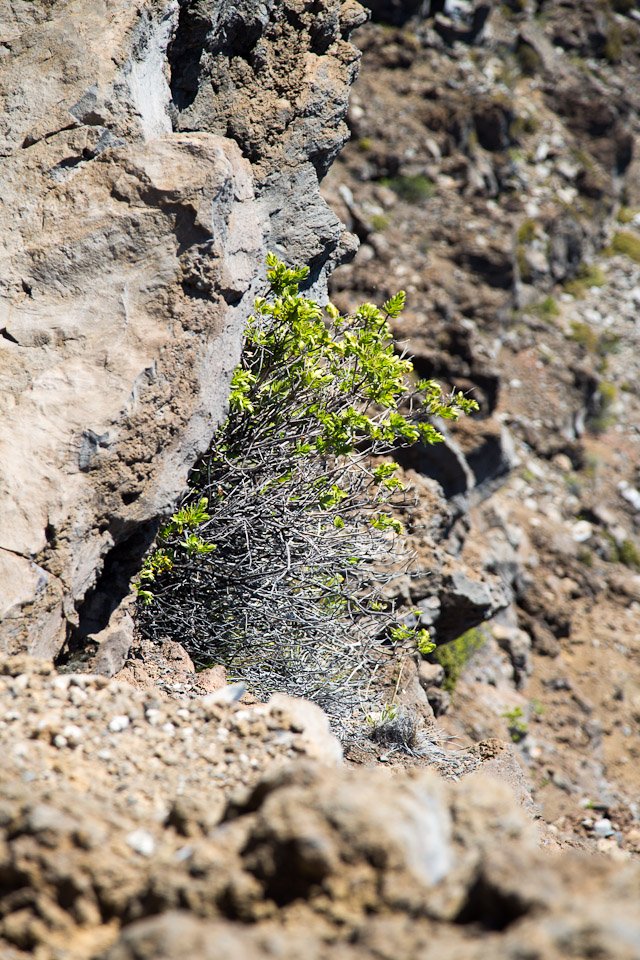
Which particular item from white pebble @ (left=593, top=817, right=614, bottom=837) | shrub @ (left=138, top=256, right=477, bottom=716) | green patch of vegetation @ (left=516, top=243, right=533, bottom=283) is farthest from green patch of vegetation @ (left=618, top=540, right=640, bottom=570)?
shrub @ (left=138, top=256, right=477, bottom=716)

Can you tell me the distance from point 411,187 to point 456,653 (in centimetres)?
878

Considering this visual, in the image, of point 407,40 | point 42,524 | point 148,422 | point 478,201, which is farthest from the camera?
point 407,40

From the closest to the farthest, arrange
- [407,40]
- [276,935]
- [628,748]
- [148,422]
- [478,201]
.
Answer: [276,935] < [148,422] < [628,748] < [478,201] < [407,40]

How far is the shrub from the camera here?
178 inches

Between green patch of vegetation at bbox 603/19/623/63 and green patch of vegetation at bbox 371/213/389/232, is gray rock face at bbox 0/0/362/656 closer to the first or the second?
green patch of vegetation at bbox 371/213/389/232

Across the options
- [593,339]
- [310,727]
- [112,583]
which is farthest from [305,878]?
[593,339]

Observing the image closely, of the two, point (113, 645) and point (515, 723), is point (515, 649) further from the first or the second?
point (113, 645)

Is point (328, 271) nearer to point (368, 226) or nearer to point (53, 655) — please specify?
point (53, 655)

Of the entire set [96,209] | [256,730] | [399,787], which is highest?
[96,209]

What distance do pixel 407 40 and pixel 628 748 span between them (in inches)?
517

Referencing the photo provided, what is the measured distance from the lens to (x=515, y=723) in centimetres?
774

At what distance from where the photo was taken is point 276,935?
1.74 meters

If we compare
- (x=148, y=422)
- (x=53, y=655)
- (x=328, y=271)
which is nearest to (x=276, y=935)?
(x=53, y=655)

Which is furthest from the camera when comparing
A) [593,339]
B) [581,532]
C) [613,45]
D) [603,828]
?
[613,45]
